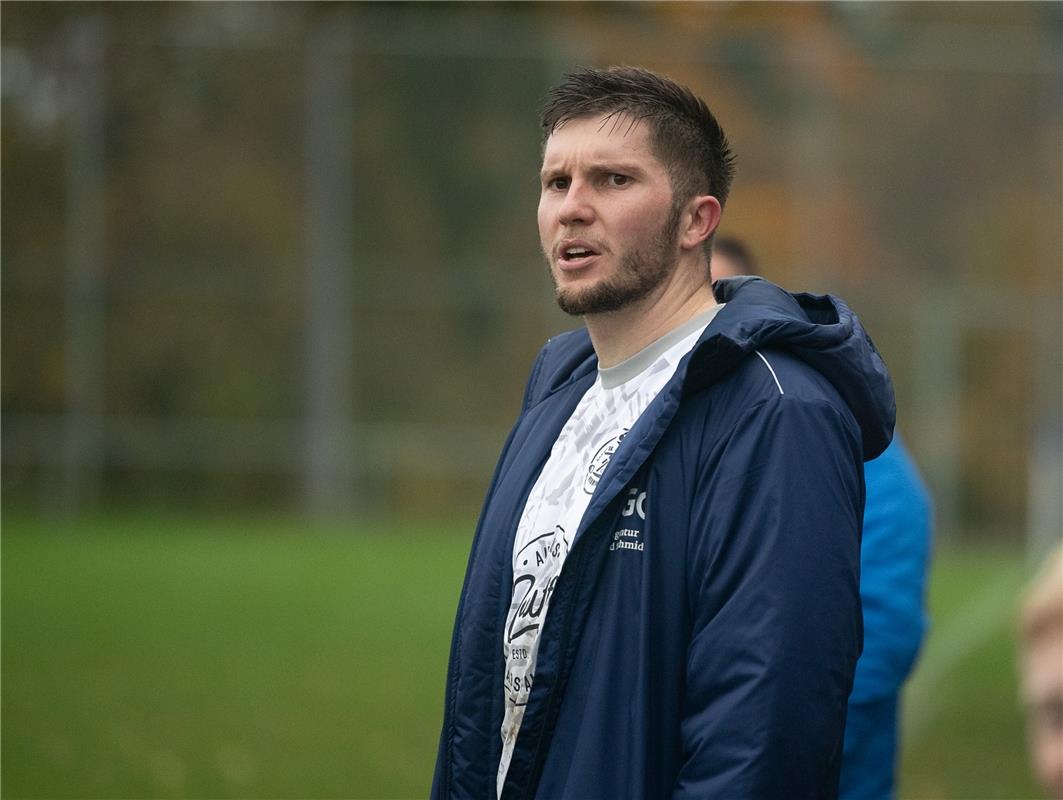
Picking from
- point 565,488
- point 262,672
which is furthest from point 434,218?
point 565,488

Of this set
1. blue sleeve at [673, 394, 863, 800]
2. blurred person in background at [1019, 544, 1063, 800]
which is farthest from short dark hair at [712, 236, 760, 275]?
blurred person in background at [1019, 544, 1063, 800]

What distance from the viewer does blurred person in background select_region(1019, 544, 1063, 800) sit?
107 cm

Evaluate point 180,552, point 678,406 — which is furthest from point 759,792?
point 180,552

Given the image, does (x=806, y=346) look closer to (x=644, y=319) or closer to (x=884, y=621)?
(x=644, y=319)

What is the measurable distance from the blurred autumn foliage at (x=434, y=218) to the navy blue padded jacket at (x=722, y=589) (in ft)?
56.3

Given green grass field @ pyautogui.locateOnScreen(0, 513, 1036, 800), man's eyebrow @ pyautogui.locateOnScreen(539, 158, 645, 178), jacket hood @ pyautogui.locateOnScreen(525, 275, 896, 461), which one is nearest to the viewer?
jacket hood @ pyautogui.locateOnScreen(525, 275, 896, 461)

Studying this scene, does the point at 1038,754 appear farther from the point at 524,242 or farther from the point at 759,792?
the point at 524,242

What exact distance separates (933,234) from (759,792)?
19748 millimetres

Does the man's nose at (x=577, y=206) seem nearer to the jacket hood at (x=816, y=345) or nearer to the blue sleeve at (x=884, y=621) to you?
the jacket hood at (x=816, y=345)

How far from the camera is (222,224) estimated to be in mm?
21047

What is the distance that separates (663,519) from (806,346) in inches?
15.1

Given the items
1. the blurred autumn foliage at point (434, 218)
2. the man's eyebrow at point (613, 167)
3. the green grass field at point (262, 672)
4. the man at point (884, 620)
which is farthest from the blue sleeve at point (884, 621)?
the blurred autumn foliage at point (434, 218)

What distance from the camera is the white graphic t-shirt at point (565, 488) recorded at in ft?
9.00

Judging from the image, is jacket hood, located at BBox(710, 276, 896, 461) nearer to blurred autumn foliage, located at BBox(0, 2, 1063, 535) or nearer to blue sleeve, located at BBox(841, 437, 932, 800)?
blue sleeve, located at BBox(841, 437, 932, 800)
